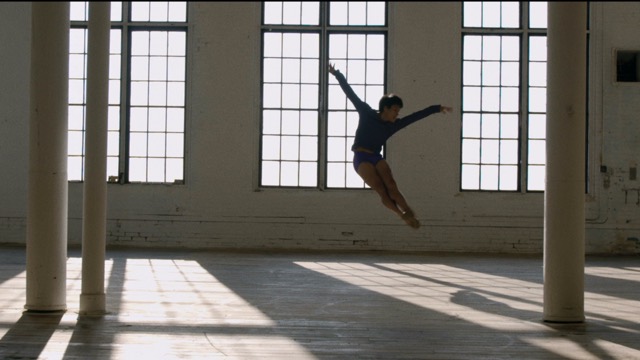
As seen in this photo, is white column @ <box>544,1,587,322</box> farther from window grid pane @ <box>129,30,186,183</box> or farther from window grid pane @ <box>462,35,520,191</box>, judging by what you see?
window grid pane @ <box>129,30,186,183</box>

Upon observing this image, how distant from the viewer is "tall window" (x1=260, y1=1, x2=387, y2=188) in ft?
48.5

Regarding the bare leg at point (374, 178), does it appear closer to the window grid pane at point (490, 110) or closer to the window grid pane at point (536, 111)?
the window grid pane at point (490, 110)

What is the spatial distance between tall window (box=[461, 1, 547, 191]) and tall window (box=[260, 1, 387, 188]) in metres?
1.49

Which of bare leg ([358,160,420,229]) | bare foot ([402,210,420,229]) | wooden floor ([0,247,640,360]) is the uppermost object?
bare leg ([358,160,420,229])

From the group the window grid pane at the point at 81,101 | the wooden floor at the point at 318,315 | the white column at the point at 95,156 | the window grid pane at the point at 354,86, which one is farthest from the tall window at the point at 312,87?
the white column at the point at 95,156

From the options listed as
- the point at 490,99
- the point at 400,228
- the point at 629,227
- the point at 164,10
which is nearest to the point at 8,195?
the point at 164,10

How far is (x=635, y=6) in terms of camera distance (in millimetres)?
14219

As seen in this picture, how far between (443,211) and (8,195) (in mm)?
6937

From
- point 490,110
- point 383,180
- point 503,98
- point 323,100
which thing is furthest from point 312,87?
point 383,180

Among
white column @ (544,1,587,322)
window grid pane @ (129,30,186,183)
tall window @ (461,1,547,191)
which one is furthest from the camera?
window grid pane @ (129,30,186,183)

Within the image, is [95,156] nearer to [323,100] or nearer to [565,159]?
[565,159]

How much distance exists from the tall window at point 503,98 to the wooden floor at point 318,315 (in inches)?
122

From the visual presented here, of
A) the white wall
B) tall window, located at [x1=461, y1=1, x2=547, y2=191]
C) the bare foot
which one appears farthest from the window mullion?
the bare foot

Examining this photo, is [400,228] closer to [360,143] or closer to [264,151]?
[264,151]
